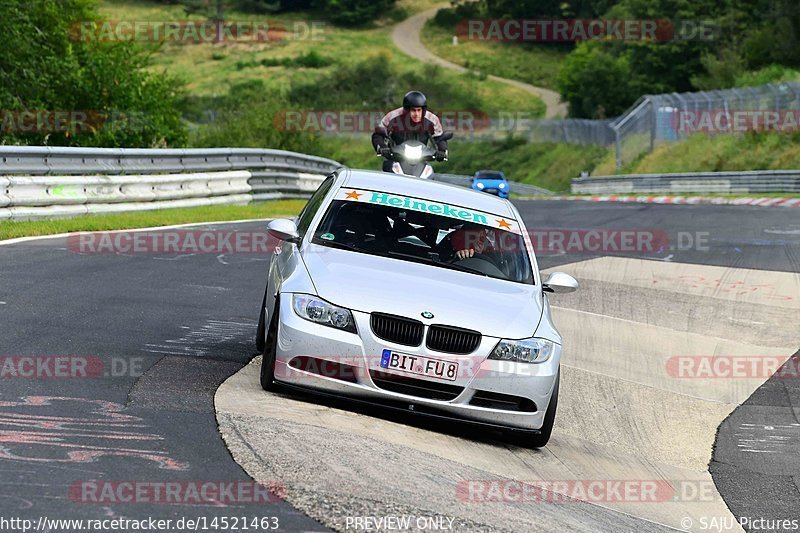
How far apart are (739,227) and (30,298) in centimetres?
1643

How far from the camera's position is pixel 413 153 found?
13.6 m

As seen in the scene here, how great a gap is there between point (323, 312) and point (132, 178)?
45.5 ft

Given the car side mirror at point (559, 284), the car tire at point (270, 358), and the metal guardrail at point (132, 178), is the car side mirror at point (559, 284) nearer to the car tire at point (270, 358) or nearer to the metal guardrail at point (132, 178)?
the car tire at point (270, 358)

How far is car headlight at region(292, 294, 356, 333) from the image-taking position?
7414mm

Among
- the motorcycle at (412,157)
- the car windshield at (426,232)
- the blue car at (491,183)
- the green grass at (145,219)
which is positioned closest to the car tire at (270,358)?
the car windshield at (426,232)

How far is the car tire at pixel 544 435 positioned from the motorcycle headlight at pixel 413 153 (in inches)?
239

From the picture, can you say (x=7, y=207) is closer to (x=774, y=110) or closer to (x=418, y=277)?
(x=418, y=277)

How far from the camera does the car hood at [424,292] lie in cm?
747

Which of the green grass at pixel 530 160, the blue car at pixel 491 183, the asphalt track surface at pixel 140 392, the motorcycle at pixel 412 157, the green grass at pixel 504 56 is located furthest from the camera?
the green grass at pixel 504 56

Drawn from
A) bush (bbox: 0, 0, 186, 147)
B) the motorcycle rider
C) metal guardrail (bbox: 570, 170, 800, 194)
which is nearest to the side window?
the motorcycle rider

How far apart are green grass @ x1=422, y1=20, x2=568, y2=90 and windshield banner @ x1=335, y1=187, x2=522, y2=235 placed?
11223 cm

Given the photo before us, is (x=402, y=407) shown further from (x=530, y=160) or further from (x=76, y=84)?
(x=530, y=160)

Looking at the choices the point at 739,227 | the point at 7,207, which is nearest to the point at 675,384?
the point at 7,207

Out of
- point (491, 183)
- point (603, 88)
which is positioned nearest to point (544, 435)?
point (491, 183)
